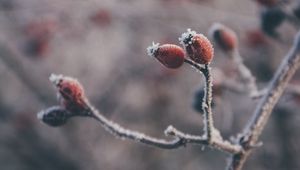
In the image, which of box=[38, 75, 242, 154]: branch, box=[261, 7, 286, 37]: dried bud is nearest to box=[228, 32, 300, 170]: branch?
box=[38, 75, 242, 154]: branch

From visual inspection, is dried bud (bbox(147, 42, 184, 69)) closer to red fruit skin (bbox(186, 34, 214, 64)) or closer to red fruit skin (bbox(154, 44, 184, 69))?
red fruit skin (bbox(154, 44, 184, 69))

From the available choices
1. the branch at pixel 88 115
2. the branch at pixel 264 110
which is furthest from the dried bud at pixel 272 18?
the branch at pixel 88 115

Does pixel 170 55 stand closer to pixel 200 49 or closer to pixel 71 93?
pixel 200 49

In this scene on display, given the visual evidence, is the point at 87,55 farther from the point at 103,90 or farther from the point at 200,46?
the point at 200,46

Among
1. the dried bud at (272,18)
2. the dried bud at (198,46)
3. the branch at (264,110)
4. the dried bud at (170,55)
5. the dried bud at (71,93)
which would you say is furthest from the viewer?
the dried bud at (272,18)

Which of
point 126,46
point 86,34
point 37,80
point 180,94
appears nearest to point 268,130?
point 180,94

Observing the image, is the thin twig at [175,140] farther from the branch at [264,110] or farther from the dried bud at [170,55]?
the dried bud at [170,55]
